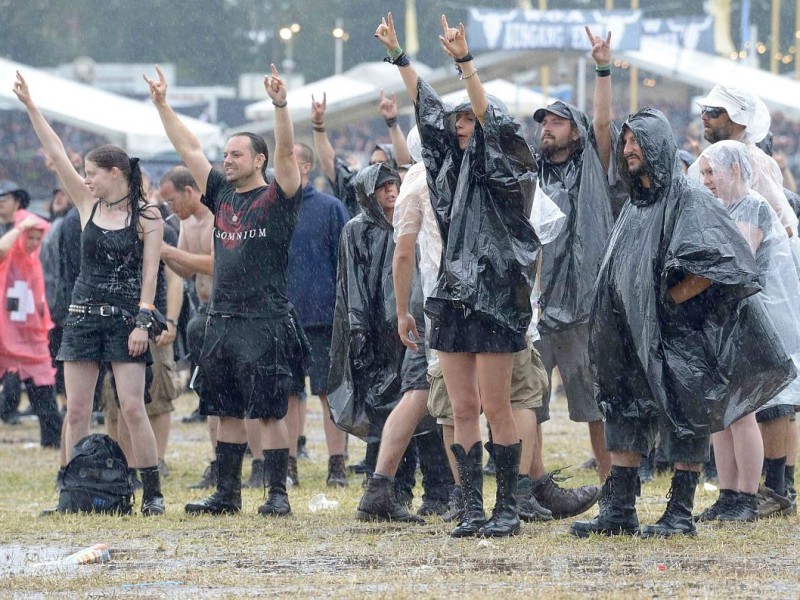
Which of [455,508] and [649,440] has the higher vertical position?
[649,440]

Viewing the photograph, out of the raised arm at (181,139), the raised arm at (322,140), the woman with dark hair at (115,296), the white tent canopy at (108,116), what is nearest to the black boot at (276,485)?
the woman with dark hair at (115,296)

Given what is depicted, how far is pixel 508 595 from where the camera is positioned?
4.80m

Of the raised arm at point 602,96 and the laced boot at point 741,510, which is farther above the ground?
the raised arm at point 602,96

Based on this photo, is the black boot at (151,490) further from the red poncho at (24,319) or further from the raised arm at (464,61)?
the red poncho at (24,319)

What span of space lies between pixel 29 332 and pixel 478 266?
6.72 meters

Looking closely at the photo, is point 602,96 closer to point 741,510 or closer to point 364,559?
point 741,510

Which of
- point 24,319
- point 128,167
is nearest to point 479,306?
point 128,167

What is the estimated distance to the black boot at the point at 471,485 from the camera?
6.12 metres

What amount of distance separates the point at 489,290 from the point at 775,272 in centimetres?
159

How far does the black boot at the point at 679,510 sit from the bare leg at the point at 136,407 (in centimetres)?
269

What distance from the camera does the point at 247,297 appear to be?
701 centimetres

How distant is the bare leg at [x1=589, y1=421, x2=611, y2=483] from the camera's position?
736cm

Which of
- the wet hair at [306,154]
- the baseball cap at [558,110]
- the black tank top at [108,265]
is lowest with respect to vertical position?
the black tank top at [108,265]

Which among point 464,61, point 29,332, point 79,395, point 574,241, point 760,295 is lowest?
point 79,395
